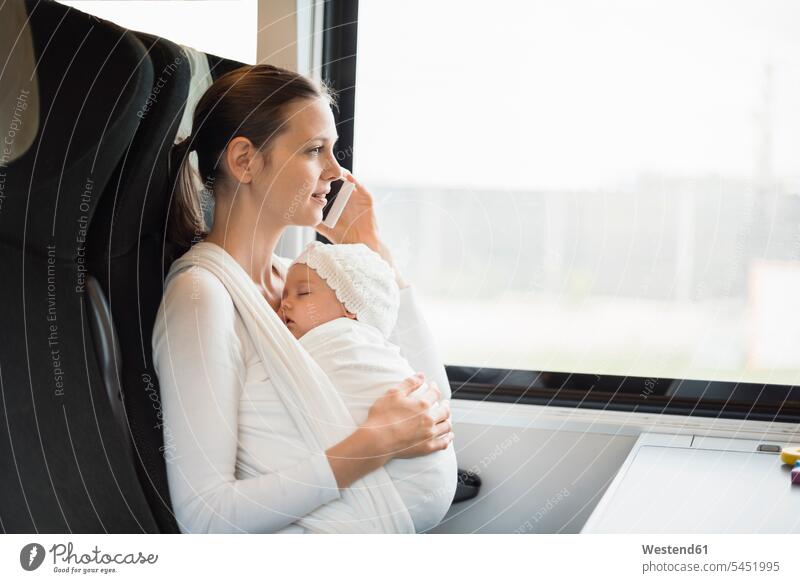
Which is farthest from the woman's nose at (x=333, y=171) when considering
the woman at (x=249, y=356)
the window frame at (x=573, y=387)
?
the window frame at (x=573, y=387)

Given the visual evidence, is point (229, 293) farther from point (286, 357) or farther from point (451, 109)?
point (451, 109)

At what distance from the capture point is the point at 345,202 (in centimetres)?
83

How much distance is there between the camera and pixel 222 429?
0.61 meters

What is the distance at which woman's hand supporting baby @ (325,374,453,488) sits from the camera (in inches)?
25.4

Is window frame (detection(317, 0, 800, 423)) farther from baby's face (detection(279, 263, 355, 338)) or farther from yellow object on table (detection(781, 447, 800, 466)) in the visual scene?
baby's face (detection(279, 263, 355, 338))

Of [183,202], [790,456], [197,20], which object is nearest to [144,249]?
[183,202]

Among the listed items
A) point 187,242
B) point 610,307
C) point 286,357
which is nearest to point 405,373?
point 286,357

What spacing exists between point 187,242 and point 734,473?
23.8 inches

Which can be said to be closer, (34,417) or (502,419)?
(34,417)

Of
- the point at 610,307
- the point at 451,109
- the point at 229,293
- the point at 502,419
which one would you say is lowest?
the point at 502,419

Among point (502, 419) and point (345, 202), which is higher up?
point (345, 202)

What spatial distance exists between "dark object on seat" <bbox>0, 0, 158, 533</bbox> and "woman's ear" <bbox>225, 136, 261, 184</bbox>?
0.39 ft
